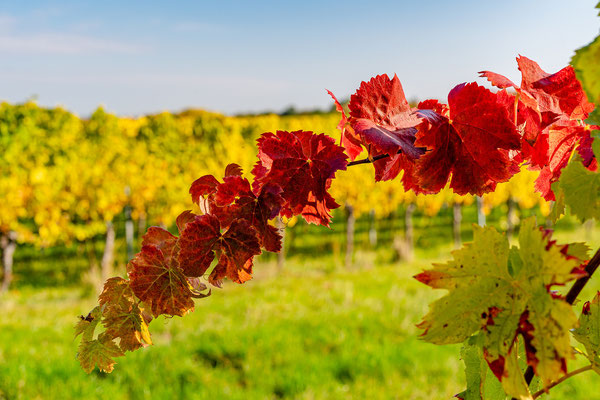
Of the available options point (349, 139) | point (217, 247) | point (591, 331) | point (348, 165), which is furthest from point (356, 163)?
point (591, 331)

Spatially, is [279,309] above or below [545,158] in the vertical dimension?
below

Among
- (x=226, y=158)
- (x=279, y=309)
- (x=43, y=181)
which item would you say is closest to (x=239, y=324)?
(x=279, y=309)

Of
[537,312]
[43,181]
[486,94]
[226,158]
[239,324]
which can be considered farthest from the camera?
[226,158]

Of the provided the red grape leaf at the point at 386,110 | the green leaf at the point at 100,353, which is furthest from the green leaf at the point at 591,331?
the green leaf at the point at 100,353

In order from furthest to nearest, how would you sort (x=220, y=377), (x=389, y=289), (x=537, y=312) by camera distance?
(x=389, y=289), (x=220, y=377), (x=537, y=312)

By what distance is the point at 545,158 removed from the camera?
2.58 feet

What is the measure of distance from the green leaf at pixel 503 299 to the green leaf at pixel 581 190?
0.05 meters

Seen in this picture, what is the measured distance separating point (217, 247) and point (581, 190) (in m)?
0.49

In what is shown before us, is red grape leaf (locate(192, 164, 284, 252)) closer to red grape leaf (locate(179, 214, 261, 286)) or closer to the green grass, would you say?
red grape leaf (locate(179, 214, 261, 286))

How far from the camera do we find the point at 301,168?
0.75 metres

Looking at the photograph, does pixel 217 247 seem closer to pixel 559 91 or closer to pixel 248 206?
pixel 248 206

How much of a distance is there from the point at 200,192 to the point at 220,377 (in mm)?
5769

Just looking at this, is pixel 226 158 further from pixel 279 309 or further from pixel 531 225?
pixel 531 225

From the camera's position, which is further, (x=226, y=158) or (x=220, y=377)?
(x=226, y=158)
